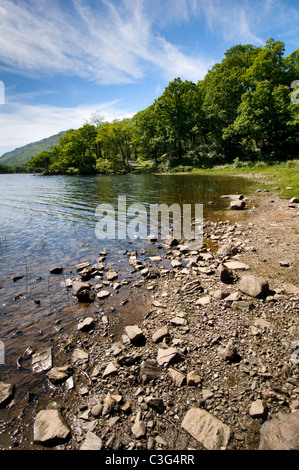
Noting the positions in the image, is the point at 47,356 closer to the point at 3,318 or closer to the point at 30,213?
the point at 3,318

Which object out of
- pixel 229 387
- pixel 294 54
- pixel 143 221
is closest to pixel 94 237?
pixel 143 221

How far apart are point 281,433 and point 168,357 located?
2.01 metres

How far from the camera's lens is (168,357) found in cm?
420

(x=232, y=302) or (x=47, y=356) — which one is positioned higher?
(x=232, y=302)

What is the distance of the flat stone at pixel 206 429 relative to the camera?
9.53 feet

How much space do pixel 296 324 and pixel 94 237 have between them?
34.5ft

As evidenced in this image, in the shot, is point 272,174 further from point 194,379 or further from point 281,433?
point 281,433

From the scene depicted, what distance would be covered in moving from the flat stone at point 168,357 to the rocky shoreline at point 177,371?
2cm

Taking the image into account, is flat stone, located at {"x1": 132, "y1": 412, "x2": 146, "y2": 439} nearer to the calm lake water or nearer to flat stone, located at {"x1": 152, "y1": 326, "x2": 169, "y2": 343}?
flat stone, located at {"x1": 152, "y1": 326, "x2": 169, "y2": 343}

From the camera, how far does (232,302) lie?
5.64 metres

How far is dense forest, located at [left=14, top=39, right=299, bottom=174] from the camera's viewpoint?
43.1 metres

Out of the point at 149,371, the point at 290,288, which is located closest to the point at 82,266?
the point at 149,371

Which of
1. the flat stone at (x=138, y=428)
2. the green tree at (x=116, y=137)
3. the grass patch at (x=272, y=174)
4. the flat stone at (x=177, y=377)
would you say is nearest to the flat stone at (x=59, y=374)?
the flat stone at (x=138, y=428)

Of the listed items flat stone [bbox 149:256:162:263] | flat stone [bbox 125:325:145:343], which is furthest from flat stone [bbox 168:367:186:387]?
flat stone [bbox 149:256:162:263]
